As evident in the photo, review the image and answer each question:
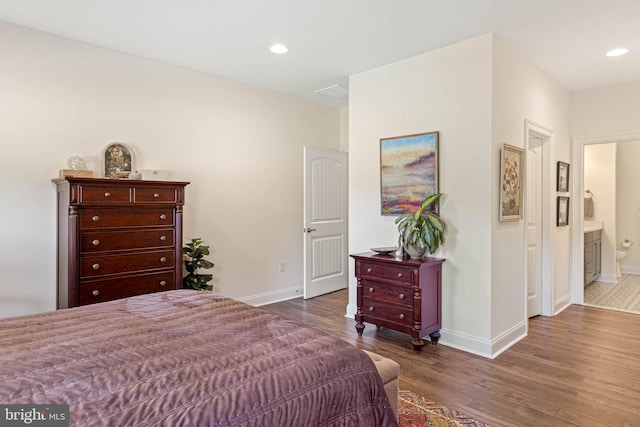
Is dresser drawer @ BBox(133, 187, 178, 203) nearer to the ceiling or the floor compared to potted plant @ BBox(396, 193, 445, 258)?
nearer to the ceiling

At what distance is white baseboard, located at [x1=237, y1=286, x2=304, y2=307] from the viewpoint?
4.62 m

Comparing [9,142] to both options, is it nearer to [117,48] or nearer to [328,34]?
[117,48]

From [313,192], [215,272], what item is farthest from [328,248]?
[215,272]

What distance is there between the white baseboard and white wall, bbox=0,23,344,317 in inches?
0.6

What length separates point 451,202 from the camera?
3.35 metres

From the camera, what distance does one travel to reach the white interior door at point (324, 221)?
487 cm

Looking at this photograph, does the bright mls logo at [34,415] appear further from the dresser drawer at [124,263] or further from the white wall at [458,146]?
the white wall at [458,146]

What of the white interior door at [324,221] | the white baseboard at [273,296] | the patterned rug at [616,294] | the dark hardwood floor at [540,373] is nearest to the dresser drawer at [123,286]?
the white baseboard at [273,296]

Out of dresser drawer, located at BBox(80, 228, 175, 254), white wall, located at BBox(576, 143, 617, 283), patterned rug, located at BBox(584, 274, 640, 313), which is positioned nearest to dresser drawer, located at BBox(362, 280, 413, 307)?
dresser drawer, located at BBox(80, 228, 175, 254)

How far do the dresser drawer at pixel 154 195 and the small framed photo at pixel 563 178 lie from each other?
4.14m

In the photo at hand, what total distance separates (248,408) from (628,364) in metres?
3.23

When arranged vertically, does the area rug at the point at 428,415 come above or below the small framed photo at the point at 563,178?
below

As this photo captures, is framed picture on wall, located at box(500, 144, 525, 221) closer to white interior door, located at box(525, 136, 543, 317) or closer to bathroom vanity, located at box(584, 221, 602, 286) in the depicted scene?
white interior door, located at box(525, 136, 543, 317)

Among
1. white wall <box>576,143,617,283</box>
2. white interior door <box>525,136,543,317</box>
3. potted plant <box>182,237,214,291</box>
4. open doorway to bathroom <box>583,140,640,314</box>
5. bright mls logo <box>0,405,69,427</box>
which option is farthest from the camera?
white wall <box>576,143,617,283</box>
